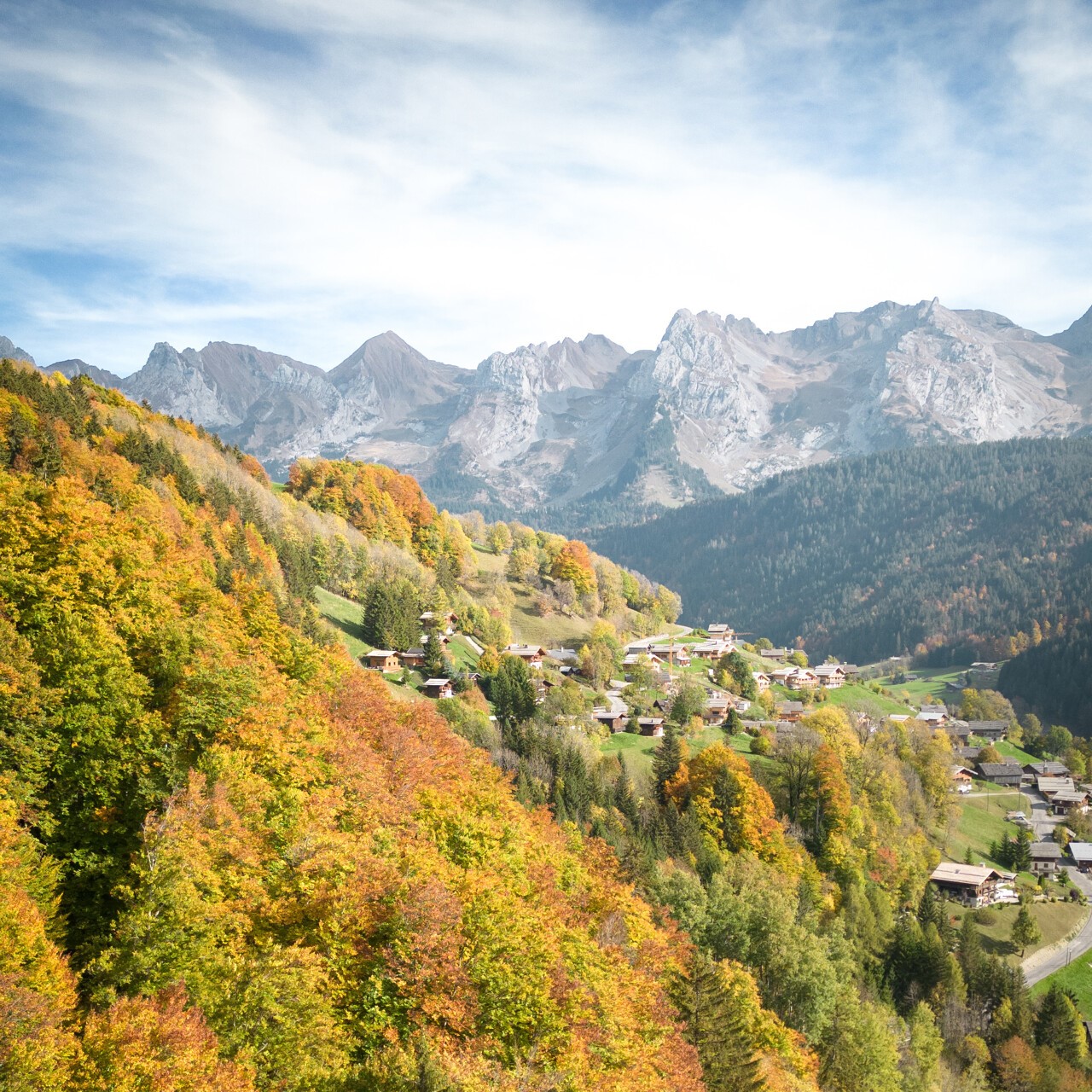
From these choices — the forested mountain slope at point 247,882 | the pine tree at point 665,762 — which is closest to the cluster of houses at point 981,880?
the pine tree at point 665,762

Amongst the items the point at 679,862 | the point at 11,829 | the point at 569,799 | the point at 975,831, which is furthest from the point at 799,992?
the point at 975,831

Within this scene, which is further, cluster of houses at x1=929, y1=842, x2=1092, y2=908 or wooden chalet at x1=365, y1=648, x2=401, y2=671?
cluster of houses at x1=929, y1=842, x2=1092, y2=908

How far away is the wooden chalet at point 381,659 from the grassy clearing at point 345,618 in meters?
1.14

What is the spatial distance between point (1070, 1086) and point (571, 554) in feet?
330

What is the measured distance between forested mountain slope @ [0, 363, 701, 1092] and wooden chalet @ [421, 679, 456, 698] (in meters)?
32.8

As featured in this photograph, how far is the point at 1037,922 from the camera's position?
86.5 m

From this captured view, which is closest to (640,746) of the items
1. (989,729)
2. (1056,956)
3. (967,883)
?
(967,883)

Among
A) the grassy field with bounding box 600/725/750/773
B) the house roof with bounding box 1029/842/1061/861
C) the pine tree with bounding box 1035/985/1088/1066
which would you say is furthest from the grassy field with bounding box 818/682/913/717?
the pine tree with bounding box 1035/985/1088/1066

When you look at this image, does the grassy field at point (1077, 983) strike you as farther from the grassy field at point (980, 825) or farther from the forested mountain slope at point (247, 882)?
the forested mountain slope at point (247, 882)

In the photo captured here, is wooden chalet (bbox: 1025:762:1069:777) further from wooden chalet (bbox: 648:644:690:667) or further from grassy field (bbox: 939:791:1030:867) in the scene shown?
wooden chalet (bbox: 648:644:690:667)

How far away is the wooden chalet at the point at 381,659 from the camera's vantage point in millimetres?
80625

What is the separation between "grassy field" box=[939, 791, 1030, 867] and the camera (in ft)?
326

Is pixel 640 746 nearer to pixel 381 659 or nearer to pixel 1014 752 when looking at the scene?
pixel 381 659

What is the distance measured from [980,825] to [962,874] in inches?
934
